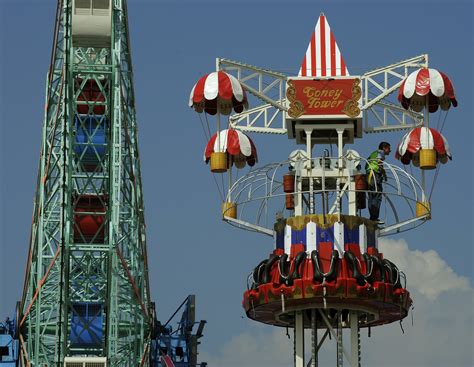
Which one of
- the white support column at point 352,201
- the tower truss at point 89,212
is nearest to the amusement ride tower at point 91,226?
the tower truss at point 89,212

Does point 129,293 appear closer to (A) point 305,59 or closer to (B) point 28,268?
(B) point 28,268

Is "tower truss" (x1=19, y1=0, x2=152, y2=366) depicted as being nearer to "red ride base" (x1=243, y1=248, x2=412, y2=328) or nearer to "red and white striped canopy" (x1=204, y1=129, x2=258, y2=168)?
"red and white striped canopy" (x1=204, y1=129, x2=258, y2=168)

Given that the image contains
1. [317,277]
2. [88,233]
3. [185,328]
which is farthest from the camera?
[185,328]

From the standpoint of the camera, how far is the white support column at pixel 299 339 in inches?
3627

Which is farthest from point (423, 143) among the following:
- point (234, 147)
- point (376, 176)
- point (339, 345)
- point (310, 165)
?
point (339, 345)

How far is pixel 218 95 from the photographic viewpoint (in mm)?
94062

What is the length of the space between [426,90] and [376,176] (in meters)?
4.80

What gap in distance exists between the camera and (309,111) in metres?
95.1

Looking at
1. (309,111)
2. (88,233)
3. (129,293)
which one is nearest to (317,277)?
(309,111)

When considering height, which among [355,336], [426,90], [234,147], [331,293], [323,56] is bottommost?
[355,336]

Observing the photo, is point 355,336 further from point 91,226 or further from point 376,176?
point 91,226

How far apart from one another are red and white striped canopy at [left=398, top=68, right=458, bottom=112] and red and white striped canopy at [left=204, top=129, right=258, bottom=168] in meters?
8.26

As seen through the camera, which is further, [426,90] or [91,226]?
[91,226]

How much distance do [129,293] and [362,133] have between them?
123 ft
